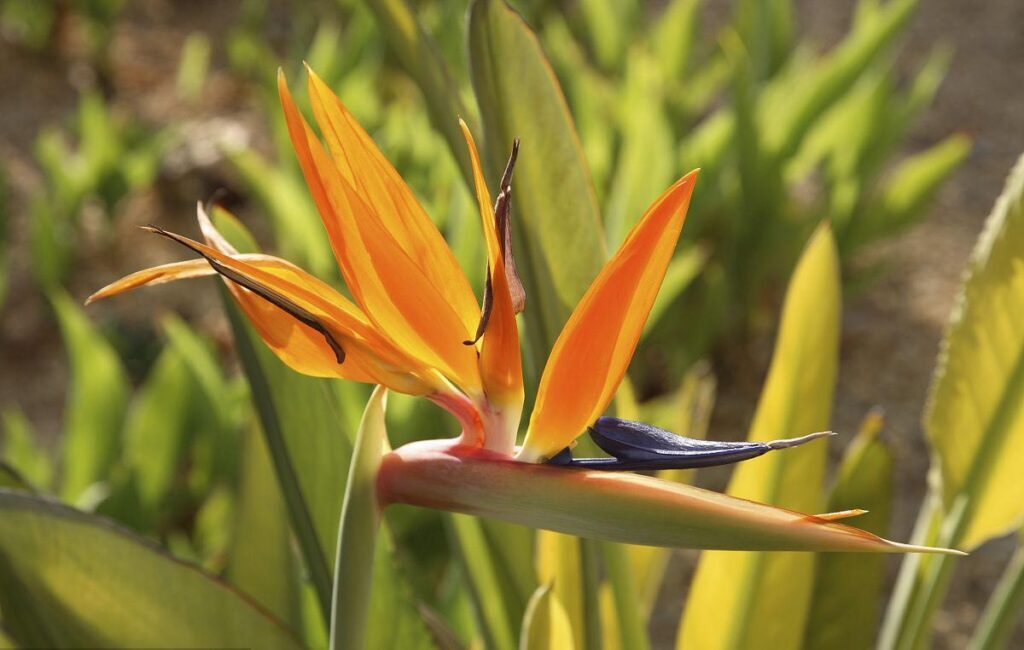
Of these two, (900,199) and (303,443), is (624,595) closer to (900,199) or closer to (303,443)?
(303,443)

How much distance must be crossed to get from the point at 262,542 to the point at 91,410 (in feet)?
1.81

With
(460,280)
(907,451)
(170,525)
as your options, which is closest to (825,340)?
(460,280)

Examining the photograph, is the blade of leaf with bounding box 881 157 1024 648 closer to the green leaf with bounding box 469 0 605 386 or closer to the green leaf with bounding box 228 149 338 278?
the green leaf with bounding box 469 0 605 386

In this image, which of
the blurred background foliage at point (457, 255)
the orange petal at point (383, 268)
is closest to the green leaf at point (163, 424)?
the blurred background foliage at point (457, 255)

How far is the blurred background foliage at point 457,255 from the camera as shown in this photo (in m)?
0.48

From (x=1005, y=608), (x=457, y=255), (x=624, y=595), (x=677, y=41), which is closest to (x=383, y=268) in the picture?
(x=624, y=595)

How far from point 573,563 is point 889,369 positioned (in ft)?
3.62

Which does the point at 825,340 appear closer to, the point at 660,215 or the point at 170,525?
the point at 660,215

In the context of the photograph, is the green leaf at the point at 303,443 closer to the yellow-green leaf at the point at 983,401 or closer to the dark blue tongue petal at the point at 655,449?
the dark blue tongue petal at the point at 655,449

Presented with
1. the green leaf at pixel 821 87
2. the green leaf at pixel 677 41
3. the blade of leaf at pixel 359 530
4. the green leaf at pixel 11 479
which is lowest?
the green leaf at pixel 11 479

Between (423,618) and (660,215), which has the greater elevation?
(660,215)

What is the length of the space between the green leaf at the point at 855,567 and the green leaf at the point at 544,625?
21cm

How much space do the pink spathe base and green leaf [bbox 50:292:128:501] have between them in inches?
32.5

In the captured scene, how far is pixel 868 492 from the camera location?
610mm
